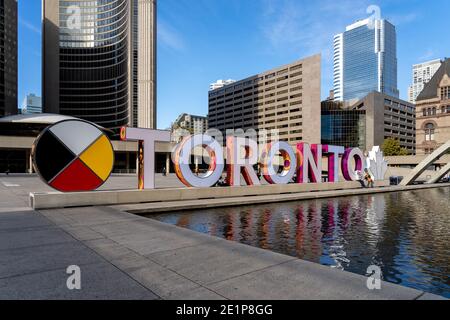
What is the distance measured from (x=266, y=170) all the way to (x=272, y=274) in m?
17.0

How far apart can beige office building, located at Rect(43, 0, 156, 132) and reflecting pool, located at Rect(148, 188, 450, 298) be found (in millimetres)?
123799

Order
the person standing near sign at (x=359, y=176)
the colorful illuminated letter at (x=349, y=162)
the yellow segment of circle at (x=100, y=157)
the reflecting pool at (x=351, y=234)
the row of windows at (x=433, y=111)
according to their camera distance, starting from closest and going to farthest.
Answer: the reflecting pool at (x=351, y=234), the yellow segment of circle at (x=100, y=157), the colorful illuminated letter at (x=349, y=162), the person standing near sign at (x=359, y=176), the row of windows at (x=433, y=111)

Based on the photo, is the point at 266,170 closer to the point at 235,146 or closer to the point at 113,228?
the point at 235,146

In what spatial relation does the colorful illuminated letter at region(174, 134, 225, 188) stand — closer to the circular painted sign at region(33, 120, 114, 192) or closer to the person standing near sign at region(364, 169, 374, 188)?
the circular painted sign at region(33, 120, 114, 192)

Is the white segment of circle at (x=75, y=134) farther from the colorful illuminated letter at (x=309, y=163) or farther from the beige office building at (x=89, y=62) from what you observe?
the beige office building at (x=89, y=62)

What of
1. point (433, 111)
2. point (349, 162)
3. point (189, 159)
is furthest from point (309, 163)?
point (433, 111)

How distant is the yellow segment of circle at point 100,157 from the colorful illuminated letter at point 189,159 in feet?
11.8

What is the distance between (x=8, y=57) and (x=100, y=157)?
15319 cm

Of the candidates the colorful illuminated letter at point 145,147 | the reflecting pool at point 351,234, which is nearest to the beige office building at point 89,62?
the colorful illuminated letter at point 145,147

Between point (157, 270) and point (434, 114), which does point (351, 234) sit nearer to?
point (157, 270)

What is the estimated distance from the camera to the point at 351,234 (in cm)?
1072

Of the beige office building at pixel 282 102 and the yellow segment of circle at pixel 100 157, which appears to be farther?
the beige office building at pixel 282 102

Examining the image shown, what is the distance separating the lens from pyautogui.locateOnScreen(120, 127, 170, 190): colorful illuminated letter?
16234 mm

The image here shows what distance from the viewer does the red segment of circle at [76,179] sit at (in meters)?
14.7
